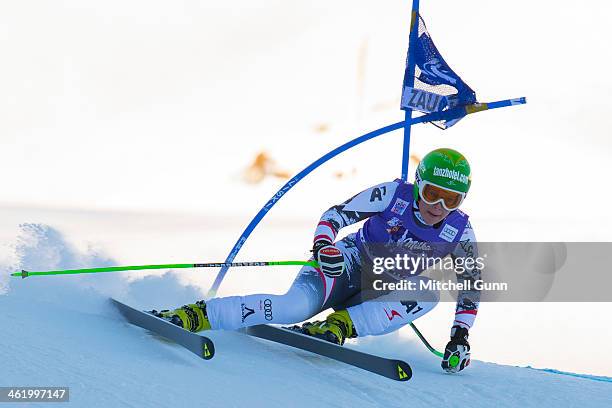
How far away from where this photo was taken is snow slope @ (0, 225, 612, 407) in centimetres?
348

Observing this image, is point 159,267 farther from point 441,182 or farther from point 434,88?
point 434,88

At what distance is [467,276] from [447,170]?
2.59ft

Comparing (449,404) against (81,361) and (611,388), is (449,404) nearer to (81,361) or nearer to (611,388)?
(611,388)

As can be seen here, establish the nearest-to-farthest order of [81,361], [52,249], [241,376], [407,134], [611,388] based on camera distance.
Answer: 1. [81,361]
2. [241,376]
3. [611,388]
4. [52,249]
5. [407,134]

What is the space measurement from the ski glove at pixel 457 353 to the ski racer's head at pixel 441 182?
0.80 metres

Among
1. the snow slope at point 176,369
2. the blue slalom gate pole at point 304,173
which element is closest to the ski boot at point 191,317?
Answer: the snow slope at point 176,369

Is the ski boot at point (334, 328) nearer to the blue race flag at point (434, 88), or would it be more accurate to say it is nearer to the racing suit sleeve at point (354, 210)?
the racing suit sleeve at point (354, 210)

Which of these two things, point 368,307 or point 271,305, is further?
point 368,307

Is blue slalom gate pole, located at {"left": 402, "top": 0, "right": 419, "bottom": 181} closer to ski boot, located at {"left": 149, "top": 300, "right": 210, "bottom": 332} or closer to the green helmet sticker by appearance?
the green helmet sticker

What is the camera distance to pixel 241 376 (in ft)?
13.1

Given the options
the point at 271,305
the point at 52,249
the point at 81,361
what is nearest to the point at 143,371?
the point at 81,361

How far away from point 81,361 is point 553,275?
3629mm

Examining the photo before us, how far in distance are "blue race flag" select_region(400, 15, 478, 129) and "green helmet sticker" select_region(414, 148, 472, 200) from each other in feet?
4.96

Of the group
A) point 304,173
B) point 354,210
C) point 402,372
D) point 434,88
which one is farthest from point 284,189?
point 402,372
